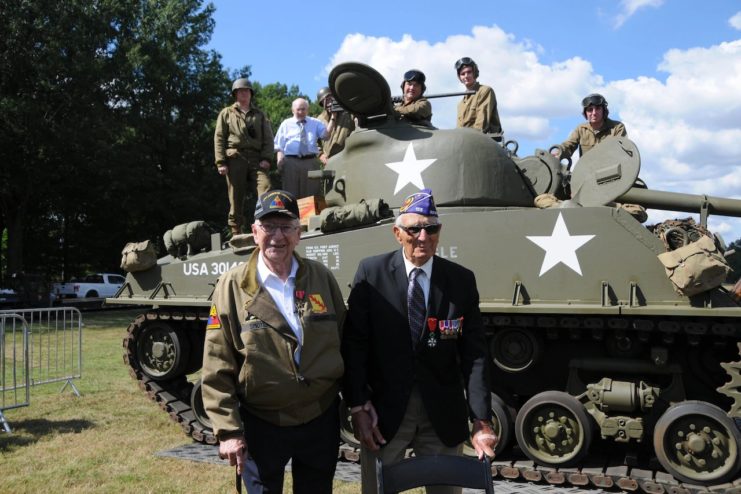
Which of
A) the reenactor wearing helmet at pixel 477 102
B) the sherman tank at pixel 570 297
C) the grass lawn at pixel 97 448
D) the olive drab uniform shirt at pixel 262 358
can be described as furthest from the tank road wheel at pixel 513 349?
the reenactor wearing helmet at pixel 477 102

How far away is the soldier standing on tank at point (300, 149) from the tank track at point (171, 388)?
109 inches

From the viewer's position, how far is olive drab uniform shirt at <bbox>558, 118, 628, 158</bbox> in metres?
9.36

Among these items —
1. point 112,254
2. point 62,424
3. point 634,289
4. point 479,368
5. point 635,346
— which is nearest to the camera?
point 479,368

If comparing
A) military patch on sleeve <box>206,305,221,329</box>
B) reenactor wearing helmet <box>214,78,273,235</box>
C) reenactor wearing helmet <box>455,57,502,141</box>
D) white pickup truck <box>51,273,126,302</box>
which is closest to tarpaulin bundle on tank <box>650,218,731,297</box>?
reenactor wearing helmet <box>455,57,502,141</box>

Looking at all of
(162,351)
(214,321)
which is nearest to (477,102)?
(162,351)

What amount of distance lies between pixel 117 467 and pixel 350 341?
430 centimetres

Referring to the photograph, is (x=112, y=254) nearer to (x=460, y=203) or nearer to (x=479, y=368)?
(x=460, y=203)

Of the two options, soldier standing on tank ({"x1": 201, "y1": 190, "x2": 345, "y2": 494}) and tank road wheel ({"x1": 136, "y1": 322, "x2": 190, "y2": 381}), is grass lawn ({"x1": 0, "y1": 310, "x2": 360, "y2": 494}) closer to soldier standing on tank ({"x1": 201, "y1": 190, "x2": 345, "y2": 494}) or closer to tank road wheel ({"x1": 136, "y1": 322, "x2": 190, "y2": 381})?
tank road wheel ({"x1": 136, "y1": 322, "x2": 190, "y2": 381})

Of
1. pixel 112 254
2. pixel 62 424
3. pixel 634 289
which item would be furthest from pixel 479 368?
pixel 112 254

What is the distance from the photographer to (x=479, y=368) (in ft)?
12.4

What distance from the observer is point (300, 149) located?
10.4 metres

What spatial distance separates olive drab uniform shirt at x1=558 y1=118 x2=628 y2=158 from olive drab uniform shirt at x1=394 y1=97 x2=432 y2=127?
2.40 metres

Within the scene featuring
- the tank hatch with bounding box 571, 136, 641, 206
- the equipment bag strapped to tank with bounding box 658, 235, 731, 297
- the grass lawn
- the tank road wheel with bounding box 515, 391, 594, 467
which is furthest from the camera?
the tank hatch with bounding box 571, 136, 641, 206

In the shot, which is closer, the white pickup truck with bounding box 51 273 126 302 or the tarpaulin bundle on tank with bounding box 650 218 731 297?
the tarpaulin bundle on tank with bounding box 650 218 731 297
